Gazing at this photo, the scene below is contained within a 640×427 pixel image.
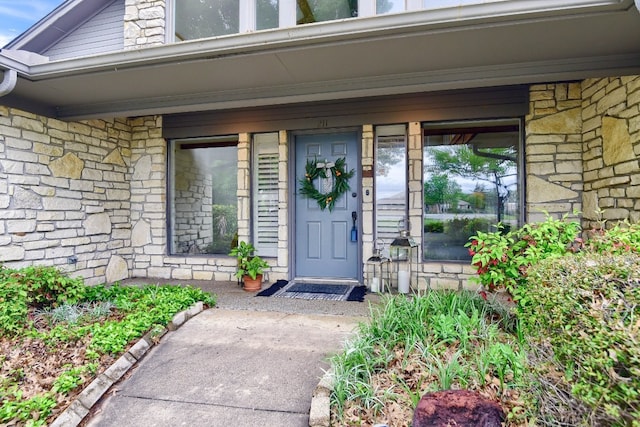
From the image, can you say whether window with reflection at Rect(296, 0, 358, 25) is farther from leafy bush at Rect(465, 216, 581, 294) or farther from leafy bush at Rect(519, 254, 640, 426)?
leafy bush at Rect(519, 254, 640, 426)

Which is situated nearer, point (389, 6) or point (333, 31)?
point (333, 31)

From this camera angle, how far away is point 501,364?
1.82 m

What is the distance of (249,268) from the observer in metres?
4.35

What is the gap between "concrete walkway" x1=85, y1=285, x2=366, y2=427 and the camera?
191 cm

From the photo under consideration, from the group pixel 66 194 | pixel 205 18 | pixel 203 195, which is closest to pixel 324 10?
pixel 205 18

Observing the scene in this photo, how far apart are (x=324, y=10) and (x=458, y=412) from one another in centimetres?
464

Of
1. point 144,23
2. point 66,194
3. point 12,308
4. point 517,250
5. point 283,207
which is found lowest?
point 12,308

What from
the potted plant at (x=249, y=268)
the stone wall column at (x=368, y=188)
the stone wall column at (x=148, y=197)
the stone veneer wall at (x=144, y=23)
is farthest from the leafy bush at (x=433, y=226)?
the stone veneer wall at (x=144, y=23)

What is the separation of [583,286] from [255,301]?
3.10 metres

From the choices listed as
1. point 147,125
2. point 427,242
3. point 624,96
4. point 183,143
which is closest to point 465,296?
point 427,242

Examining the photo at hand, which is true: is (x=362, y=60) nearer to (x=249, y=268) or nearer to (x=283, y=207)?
(x=283, y=207)

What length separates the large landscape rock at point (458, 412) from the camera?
1.49m

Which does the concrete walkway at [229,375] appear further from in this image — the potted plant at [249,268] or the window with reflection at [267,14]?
the window with reflection at [267,14]

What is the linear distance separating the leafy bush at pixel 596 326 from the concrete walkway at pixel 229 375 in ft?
4.12
